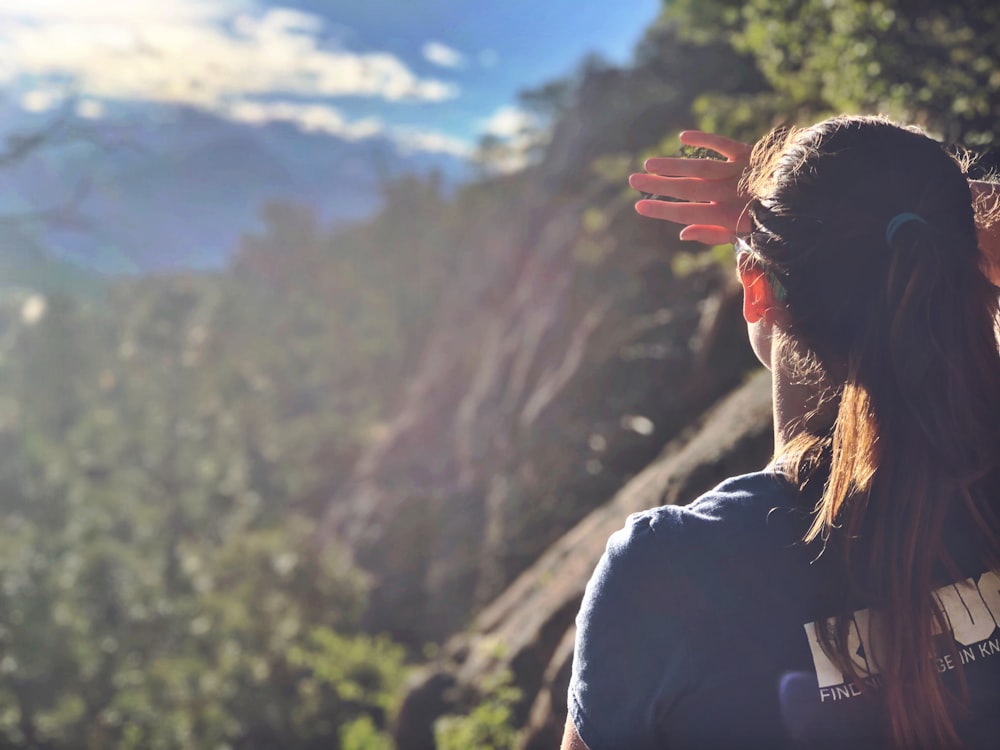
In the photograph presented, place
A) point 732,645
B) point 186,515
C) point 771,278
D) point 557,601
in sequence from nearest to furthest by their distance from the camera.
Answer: point 732,645
point 771,278
point 557,601
point 186,515

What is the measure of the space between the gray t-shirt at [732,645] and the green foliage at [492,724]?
564cm

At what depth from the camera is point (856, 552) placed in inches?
58.1

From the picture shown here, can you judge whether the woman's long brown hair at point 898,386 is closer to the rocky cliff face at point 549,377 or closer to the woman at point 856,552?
the woman at point 856,552

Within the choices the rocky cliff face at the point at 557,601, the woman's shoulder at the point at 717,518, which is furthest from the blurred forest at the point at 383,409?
the woman's shoulder at the point at 717,518

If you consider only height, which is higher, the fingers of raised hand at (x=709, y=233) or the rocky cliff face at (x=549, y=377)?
the fingers of raised hand at (x=709, y=233)

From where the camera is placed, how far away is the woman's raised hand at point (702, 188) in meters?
2.02

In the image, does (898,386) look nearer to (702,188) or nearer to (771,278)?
(771,278)

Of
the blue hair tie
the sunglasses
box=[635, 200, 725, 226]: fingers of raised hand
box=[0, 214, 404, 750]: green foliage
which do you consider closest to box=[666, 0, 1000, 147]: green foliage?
box=[635, 200, 725, 226]: fingers of raised hand

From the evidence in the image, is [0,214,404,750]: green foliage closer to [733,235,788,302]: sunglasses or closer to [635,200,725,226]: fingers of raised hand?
[635,200,725,226]: fingers of raised hand

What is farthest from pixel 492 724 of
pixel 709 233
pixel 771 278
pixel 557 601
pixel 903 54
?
pixel 903 54

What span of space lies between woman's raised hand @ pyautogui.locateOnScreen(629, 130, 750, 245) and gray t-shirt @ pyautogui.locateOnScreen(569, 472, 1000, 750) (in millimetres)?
876

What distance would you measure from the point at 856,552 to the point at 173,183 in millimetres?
89846

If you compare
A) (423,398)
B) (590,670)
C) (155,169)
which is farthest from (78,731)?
(155,169)

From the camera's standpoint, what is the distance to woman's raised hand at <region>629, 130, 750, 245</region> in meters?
2.02
